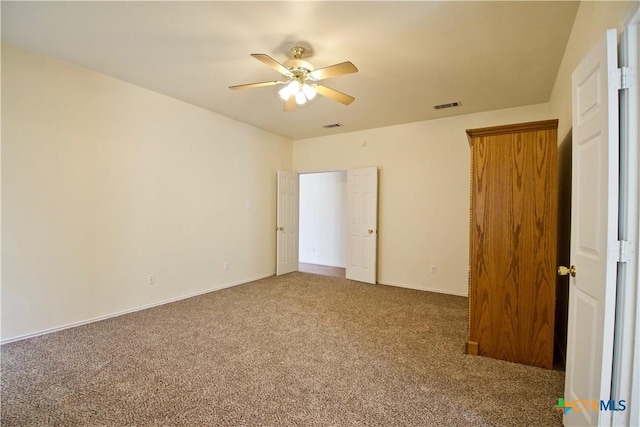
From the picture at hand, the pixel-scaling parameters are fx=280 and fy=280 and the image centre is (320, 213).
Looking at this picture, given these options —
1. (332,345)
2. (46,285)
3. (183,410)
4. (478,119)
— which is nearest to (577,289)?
(332,345)

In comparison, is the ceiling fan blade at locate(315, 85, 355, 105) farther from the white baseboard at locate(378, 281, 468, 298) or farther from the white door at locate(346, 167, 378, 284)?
the white baseboard at locate(378, 281, 468, 298)

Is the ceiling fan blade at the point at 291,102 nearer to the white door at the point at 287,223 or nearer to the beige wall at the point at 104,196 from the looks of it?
the beige wall at the point at 104,196

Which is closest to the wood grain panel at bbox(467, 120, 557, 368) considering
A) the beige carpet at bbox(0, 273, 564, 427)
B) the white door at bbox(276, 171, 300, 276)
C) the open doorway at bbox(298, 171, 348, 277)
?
the beige carpet at bbox(0, 273, 564, 427)

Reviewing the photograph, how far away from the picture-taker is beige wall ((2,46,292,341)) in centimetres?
257

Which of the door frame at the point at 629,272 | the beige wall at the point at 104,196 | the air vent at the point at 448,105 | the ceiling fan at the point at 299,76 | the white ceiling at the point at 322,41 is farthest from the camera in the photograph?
the air vent at the point at 448,105

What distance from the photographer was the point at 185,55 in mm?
2625

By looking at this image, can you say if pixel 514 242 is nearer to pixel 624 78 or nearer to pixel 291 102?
pixel 624 78

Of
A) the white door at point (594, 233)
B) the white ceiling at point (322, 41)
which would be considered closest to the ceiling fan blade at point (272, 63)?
the white ceiling at point (322, 41)

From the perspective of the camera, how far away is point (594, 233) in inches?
52.6

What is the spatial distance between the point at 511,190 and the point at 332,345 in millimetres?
2029

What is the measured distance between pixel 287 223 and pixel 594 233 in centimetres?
464

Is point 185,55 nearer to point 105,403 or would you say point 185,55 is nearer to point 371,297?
point 105,403

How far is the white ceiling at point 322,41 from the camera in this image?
2.02 m

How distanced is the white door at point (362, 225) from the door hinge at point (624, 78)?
141 inches
